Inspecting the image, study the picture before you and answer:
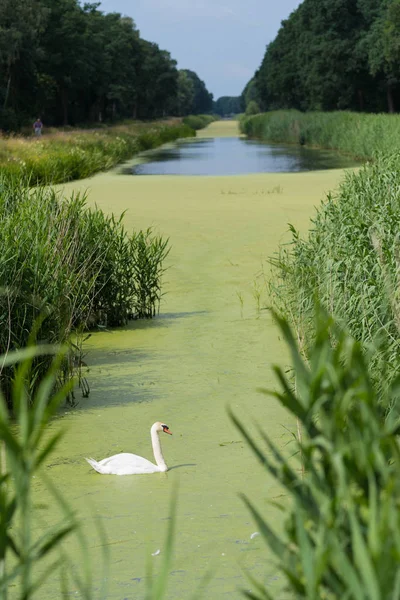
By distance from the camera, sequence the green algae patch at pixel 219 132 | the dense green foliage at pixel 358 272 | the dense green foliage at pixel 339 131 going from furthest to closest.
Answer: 1. the green algae patch at pixel 219 132
2. the dense green foliage at pixel 339 131
3. the dense green foliage at pixel 358 272

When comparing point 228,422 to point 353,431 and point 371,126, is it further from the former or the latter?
point 371,126

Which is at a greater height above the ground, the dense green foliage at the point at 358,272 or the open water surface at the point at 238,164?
the dense green foliage at the point at 358,272

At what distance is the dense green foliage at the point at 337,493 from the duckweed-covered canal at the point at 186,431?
20cm

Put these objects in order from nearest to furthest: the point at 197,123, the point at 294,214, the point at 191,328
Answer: the point at 191,328 < the point at 294,214 < the point at 197,123

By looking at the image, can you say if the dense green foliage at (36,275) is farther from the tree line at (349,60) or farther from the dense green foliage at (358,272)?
the tree line at (349,60)

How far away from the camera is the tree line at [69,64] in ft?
129

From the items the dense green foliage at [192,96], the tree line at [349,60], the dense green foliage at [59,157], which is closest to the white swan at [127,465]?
the dense green foliage at [59,157]

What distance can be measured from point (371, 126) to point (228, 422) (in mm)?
20176

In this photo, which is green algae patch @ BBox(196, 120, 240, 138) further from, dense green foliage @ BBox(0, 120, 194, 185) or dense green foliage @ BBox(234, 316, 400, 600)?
dense green foliage @ BBox(234, 316, 400, 600)

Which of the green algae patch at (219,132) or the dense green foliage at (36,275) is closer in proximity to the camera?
the dense green foliage at (36,275)

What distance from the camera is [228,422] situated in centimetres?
504

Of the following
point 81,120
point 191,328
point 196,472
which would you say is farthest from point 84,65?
point 196,472

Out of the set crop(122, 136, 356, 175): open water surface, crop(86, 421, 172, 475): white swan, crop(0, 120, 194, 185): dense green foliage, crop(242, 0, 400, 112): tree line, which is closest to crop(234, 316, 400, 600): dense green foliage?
crop(86, 421, 172, 475): white swan

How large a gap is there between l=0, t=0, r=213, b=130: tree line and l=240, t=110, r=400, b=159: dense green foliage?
9068mm
